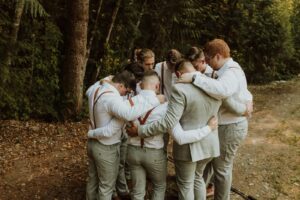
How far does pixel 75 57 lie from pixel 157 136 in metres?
4.15

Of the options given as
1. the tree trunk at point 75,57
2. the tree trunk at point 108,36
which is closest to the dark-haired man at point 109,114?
the tree trunk at point 75,57

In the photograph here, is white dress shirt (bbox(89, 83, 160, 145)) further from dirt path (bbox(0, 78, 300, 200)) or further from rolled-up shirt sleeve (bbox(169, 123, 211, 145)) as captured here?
dirt path (bbox(0, 78, 300, 200))

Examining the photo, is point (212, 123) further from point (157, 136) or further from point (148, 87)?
point (148, 87)

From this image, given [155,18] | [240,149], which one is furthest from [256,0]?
[240,149]

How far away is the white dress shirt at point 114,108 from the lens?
412cm

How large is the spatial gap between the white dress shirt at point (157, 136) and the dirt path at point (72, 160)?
1.54 meters

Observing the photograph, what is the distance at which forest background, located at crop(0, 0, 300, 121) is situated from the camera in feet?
25.5

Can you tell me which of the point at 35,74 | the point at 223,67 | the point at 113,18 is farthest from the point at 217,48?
the point at 113,18

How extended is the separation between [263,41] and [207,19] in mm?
1909

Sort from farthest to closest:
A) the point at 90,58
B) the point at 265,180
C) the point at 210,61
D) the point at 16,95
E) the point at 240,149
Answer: the point at 90,58 → the point at 16,95 → the point at 240,149 → the point at 265,180 → the point at 210,61

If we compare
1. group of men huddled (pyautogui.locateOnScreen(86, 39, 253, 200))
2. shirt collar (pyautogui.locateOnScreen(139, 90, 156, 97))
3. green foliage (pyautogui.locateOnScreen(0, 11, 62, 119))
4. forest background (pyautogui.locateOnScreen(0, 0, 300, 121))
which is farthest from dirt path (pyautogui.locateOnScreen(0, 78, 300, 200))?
shirt collar (pyautogui.locateOnScreen(139, 90, 156, 97))

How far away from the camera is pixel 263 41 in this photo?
12852 millimetres

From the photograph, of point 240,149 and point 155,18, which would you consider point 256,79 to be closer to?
point 155,18

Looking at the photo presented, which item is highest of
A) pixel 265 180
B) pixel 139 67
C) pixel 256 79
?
pixel 139 67
